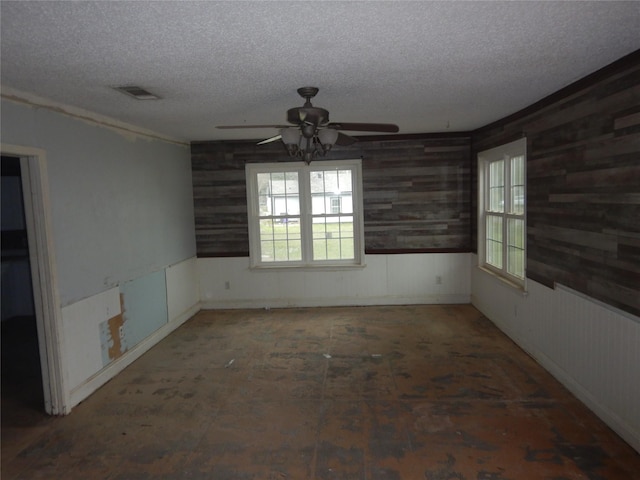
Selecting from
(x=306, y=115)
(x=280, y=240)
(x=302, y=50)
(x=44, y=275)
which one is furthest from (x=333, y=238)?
(x=302, y=50)

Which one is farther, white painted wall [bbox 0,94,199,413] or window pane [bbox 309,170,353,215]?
window pane [bbox 309,170,353,215]

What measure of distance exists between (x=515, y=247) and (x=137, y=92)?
163 inches

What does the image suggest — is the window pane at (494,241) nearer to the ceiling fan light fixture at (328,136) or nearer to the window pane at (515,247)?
the window pane at (515,247)

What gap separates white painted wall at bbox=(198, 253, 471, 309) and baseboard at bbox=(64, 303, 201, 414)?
844mm

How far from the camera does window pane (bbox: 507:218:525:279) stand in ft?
16.0

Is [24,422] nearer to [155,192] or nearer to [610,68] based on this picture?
[155,192]

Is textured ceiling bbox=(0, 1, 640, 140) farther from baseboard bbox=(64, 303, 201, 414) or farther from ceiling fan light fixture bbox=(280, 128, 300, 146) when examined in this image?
baseboard bbox=(64, 303, 201, 414)

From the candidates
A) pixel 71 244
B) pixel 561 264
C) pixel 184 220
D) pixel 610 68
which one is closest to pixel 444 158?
pixel 561 264

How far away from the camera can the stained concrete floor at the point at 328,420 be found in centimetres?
288

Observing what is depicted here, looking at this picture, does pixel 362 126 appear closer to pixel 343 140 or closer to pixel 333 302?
pixel 343 140

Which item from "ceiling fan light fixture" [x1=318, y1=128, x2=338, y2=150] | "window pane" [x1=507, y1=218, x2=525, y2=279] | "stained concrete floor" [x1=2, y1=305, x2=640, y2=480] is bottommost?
"stained concrete floor" [x1=2, y1=305, x2=640, y2=480]

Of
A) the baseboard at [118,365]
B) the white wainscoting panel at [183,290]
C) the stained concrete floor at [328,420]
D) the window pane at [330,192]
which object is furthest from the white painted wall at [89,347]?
the window pane at [330,192]

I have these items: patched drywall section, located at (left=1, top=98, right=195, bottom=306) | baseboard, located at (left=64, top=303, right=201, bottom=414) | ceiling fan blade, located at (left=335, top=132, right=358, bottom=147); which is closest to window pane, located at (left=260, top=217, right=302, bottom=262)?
patched drywall section, located at (left=1, top=98, right=195, bottom=306)

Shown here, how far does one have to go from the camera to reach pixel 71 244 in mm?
3822
